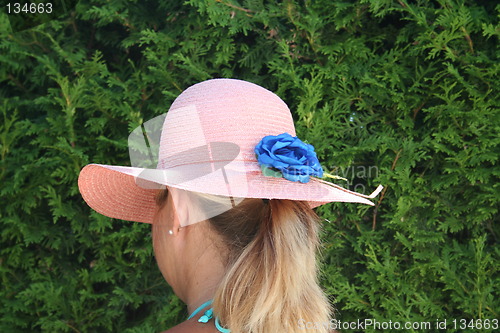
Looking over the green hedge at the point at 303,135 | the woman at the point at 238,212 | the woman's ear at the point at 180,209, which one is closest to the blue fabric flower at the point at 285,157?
the woman at the point at 238,212

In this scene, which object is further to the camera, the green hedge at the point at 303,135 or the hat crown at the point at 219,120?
the green hedge at the point at 303,135

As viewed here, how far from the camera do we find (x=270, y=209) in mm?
1500

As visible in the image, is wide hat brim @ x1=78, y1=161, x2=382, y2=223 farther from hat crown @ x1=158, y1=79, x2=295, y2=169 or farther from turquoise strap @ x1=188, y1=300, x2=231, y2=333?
turquoise strap @ x1=188, y1=300, x2=231, y2=333

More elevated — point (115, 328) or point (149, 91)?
→ point (149, 91)

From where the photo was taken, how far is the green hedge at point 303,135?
103 inches

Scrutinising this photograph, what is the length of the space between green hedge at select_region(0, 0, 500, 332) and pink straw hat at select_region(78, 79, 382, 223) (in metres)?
1.07

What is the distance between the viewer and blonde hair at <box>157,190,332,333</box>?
1406 millimetres

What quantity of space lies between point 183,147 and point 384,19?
5.97 ft

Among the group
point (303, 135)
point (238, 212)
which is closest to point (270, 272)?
point (238, 212)

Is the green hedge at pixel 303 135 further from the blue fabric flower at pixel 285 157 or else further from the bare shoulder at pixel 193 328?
the bare shoulder at pixel 193 328

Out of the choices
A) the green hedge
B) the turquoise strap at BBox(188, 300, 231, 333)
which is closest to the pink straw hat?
the turquoise strap at BBox(188, 300, 231, 333)

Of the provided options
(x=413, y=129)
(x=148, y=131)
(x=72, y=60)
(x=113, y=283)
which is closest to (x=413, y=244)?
(x=413, y=129)

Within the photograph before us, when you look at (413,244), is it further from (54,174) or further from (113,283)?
(54,174)

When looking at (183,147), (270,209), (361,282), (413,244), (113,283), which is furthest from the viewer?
(113,283)
